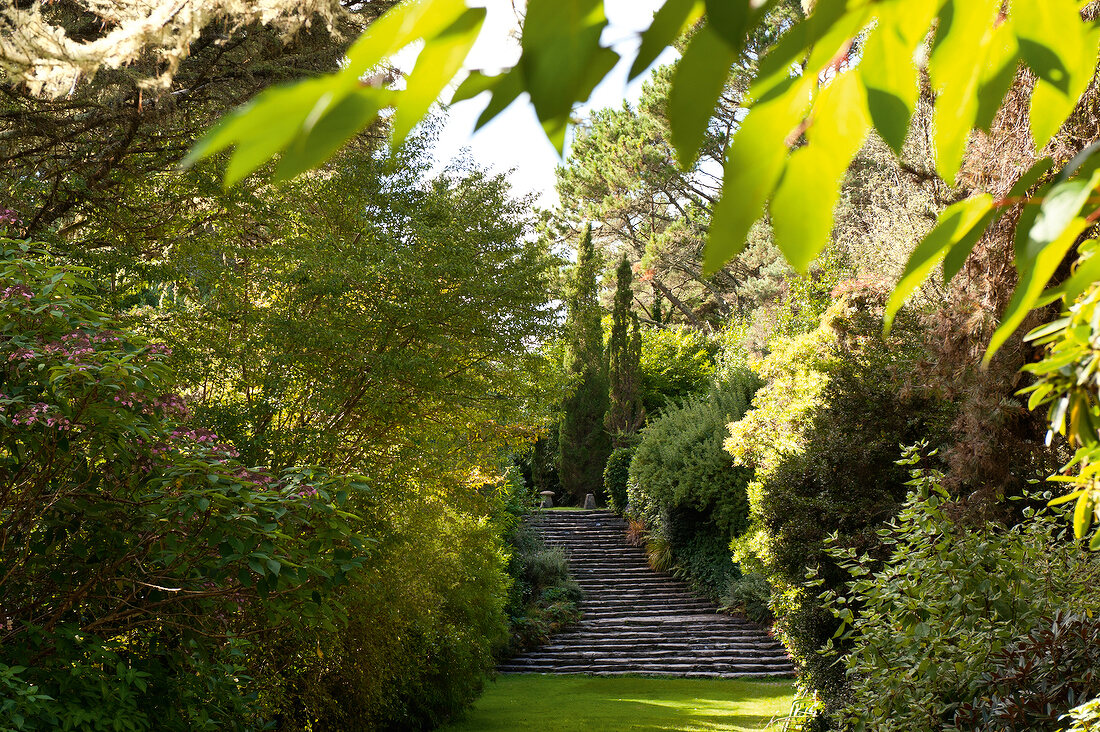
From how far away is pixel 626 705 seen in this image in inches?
449

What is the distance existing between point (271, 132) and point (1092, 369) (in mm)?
1493

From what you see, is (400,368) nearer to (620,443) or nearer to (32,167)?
(32,167)

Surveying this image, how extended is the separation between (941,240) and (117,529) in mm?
4250

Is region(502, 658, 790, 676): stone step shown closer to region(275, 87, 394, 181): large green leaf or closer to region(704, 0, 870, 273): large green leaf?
region(704, 0, 870, 273): large green leaf

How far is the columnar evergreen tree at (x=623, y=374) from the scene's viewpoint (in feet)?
82.7

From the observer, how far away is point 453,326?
8172 millimetres

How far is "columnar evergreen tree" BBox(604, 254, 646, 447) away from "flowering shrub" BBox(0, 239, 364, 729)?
20967 millimetres

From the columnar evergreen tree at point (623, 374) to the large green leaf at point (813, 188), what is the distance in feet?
80.7

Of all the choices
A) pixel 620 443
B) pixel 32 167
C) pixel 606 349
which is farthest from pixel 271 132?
pixel 606 349

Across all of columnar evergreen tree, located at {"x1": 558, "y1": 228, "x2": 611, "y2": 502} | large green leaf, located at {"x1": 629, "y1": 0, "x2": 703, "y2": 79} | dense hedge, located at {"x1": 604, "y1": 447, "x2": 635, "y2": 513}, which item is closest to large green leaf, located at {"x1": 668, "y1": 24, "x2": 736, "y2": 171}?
large green leaf, located at {"x1": 629, "y1": 0, "x2": 703, "y2": 79}

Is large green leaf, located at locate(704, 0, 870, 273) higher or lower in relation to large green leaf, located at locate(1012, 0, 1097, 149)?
lower

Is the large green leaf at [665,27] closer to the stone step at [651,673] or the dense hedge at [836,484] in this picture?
the dense hedge at [836,484]

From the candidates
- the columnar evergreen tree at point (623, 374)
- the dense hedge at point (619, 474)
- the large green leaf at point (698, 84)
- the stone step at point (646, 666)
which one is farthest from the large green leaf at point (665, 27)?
the columnar evergreen tree at point (623, 374)

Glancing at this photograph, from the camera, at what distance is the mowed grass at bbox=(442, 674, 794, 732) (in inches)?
395
